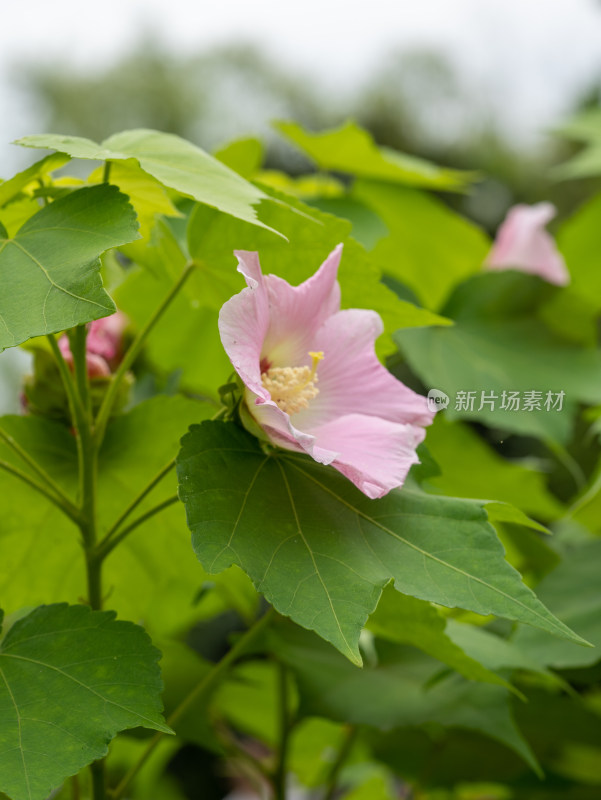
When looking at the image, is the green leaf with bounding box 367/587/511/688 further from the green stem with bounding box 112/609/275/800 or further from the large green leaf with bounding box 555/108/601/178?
the large green leaf with bounding box 555/108/601/178

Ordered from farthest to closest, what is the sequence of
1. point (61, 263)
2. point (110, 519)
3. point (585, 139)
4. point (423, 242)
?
1. point (585, 139)
2. point (423, 242)
3. point (110, 519)
4. point (61, 263)

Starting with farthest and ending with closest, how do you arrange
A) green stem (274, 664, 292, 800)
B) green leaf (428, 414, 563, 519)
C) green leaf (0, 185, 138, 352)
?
green leaf (428, 414, 563, 519) → green stem (274, 664, 292, 800) → green leaf (0, 185, 138, 352)

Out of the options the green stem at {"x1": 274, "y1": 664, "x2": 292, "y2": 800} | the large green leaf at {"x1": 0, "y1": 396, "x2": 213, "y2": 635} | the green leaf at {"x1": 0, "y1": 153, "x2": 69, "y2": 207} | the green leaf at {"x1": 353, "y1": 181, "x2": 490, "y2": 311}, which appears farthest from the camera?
the green leaf at {"x1": 353, "y1": 181, "x2": 490, "y2": 311}

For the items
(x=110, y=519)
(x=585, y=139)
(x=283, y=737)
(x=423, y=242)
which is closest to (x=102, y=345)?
(x=110, y=519)

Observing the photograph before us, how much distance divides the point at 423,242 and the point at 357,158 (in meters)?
0.16

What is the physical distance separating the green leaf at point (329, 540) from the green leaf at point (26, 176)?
0.18 m

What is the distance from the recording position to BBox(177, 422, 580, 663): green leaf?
0.39 meters

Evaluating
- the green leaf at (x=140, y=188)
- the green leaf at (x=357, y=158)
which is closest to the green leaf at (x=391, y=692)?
the green leaf at (x=140, y=188)

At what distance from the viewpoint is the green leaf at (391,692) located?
64cm

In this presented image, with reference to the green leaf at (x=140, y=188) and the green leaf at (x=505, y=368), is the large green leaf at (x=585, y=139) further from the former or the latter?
the green leaf at (x=140, y=188)

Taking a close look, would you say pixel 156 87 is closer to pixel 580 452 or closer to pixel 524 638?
pixel 580 452

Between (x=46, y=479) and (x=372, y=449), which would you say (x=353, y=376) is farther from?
(x=46, y=479)

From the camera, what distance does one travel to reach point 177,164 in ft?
1.57

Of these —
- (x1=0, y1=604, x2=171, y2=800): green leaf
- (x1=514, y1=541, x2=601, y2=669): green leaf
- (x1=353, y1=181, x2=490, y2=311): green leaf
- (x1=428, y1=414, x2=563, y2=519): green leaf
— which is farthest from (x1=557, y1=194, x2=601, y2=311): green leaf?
(x1=0, y1=604, x2=171, y2=800): green leaf
